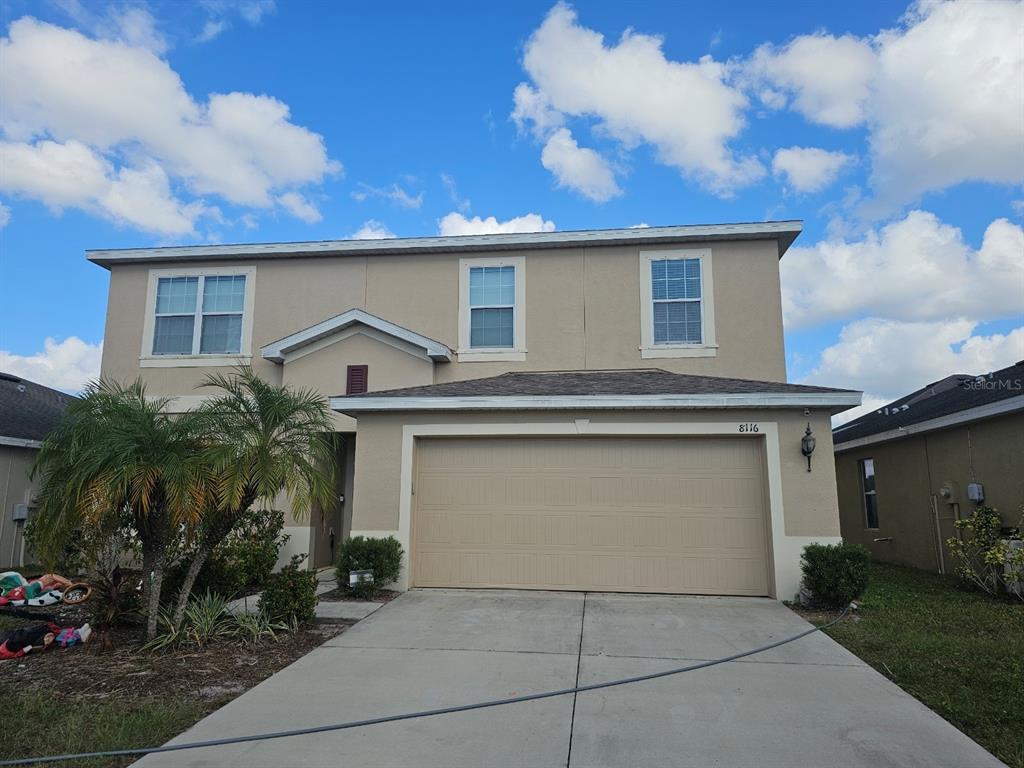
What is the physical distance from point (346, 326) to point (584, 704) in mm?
9085

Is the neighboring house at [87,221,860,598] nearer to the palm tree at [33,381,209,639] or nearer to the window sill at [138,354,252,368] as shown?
the window sill at [138,354,252,368]

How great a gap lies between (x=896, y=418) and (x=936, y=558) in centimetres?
349

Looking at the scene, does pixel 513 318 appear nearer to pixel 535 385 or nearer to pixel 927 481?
pixel 535 385

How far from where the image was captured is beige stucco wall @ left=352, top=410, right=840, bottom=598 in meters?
9.20

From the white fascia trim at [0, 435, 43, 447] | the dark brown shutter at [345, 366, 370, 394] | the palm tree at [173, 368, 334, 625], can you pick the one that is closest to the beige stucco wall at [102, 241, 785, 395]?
the dark brown shutter at [345, 366, 370, 394]

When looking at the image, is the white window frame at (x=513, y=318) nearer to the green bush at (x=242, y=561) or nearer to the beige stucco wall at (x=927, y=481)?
the green bush at (x=242, y=561)

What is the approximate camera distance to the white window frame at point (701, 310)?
12.4 meters

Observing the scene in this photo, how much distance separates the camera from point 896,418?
14.7 meters

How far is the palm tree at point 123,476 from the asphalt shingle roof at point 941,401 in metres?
11.1

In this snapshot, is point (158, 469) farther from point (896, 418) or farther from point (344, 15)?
point (896, 418)

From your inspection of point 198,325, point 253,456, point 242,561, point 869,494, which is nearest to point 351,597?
point 242,561

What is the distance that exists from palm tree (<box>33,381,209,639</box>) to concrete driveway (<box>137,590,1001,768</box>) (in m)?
1.96

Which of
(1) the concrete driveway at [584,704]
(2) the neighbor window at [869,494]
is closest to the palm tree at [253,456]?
(1) the concrete driveway at [584,704]

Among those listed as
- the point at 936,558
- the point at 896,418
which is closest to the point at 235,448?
the point at 936,558
